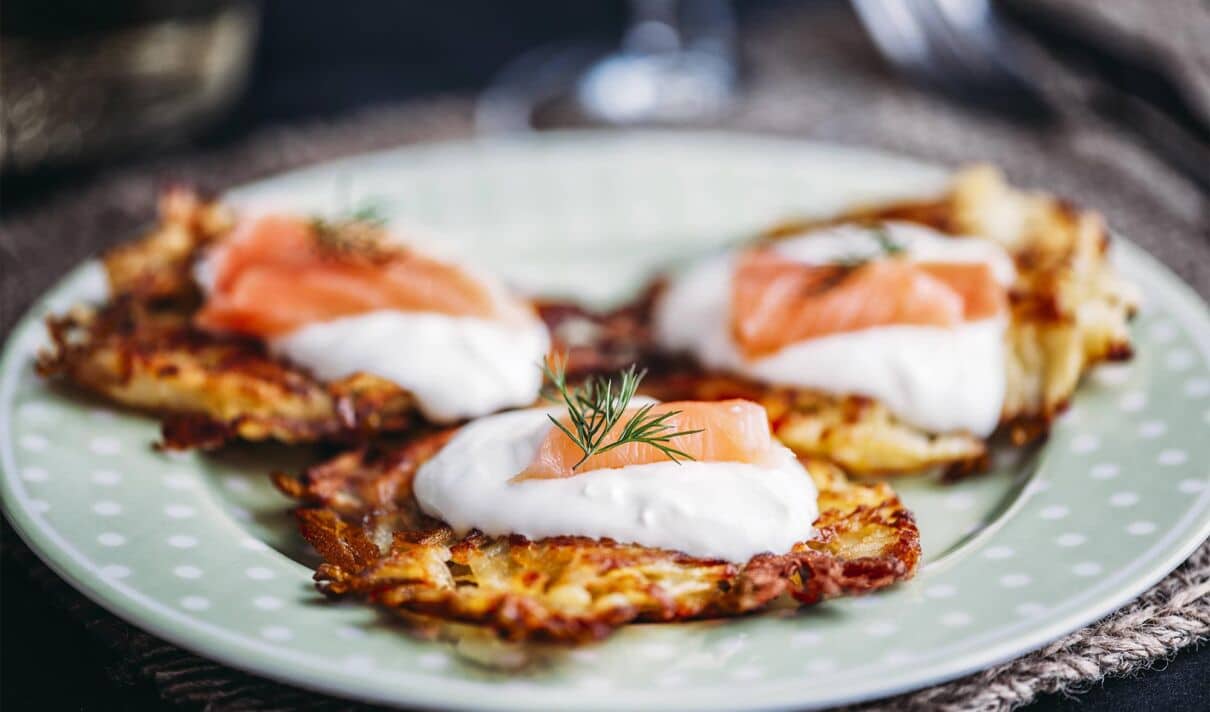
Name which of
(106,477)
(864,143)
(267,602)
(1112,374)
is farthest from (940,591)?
(864,143)

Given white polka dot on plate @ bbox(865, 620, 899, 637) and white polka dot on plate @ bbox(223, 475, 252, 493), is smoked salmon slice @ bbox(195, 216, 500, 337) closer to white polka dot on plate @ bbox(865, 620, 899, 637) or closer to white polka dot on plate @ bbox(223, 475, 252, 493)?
white polka dot on plate @ bbox(223, 475, 252, 493)

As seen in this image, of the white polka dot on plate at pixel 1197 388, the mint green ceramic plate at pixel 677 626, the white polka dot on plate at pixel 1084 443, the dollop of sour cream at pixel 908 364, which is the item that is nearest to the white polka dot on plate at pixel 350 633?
the mint green ceramic plate at pixel 677 626

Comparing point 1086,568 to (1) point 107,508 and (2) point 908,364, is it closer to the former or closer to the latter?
(2) point 908,364

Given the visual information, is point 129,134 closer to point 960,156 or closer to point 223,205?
point 223,205

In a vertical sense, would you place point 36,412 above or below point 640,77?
below

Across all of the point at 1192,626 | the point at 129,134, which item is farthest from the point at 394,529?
the point at 129,134
